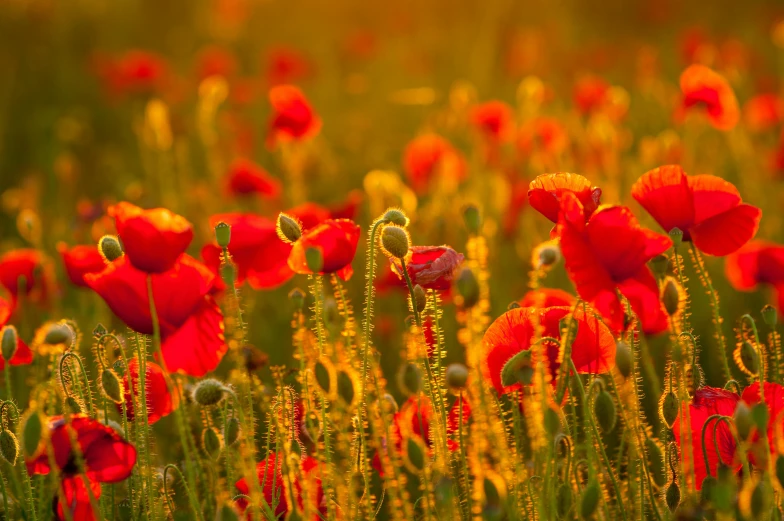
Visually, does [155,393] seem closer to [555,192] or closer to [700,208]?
[555,192]

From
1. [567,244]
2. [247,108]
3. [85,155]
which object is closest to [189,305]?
[567,244]

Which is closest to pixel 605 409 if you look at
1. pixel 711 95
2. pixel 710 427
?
pixel 710 427

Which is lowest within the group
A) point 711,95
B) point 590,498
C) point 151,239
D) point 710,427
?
point 590,498

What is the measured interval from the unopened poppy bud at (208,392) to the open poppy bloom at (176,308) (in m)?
0.13

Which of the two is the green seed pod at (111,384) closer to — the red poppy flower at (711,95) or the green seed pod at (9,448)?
the green seed pod at (9,448)

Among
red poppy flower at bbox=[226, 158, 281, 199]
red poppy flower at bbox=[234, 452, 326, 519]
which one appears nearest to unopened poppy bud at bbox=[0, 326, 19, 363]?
red poppy flower at bbox=[234, 452, 326, 519]

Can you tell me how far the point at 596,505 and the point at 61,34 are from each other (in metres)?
7.42

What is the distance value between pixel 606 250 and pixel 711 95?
2038 mm

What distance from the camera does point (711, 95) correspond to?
312cm

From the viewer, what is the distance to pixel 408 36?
839cm

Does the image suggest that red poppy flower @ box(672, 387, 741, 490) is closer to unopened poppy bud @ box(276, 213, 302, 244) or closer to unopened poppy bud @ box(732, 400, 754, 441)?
unopened poppy bud @ box(732, 400, 754, 441)

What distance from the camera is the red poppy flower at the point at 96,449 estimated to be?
1.30 m

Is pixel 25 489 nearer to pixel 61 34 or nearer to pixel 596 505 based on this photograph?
pixel 596 505

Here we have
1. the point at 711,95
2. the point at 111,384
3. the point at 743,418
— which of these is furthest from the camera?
the point at 711,95
